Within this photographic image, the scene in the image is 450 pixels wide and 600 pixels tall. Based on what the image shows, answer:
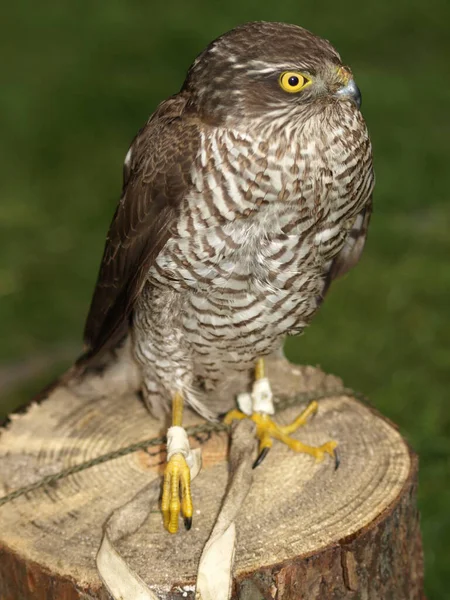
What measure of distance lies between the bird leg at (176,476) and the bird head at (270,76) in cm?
111

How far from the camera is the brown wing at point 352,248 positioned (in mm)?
3363

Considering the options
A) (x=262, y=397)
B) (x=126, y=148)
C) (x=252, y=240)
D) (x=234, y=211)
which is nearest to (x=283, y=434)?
(x=262, y=397)

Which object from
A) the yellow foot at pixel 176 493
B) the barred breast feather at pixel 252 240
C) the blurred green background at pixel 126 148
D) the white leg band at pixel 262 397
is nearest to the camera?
the barred breast feather at pixel 252 240

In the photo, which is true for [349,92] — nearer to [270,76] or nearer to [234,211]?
[270,76]

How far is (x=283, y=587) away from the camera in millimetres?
2762

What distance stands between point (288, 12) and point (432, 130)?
141 inches

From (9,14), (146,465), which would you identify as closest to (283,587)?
(146,465)

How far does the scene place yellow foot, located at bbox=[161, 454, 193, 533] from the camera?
295 cm

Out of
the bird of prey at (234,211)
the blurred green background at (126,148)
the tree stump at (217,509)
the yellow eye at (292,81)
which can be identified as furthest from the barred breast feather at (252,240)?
the blurred green background at (126,148)

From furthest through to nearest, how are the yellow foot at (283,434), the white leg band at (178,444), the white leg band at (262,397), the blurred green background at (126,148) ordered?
1. the blurred green background at (126,148)
2. the white leg band at (262,397)
3. the yellow foot at (283,434)
4. the white leg band at (178,444)

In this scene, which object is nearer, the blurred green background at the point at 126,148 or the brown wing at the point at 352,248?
the brown wing at the point at 352,248

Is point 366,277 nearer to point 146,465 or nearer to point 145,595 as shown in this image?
point 146,465

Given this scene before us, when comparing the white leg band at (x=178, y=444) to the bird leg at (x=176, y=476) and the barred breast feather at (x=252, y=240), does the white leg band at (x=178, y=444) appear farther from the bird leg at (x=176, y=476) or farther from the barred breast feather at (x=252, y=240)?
the barred breast feather at (x=252, y=240)

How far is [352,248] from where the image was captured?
348cm
